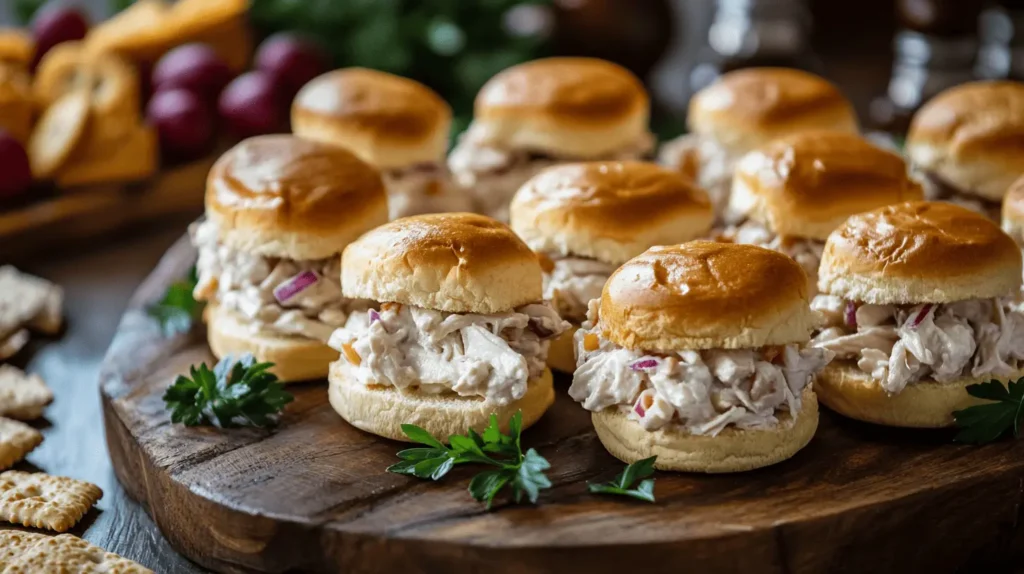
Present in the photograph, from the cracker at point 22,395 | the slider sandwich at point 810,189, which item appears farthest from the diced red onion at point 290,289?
the slider sandwich at point 810,189

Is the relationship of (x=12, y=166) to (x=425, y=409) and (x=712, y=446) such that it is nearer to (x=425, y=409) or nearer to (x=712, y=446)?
(x=425, y=409)

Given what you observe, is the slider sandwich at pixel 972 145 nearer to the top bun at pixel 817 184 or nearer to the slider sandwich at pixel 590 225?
the top bun at pixel 817 184

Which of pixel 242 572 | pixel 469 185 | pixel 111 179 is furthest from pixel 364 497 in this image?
pixel 111 179

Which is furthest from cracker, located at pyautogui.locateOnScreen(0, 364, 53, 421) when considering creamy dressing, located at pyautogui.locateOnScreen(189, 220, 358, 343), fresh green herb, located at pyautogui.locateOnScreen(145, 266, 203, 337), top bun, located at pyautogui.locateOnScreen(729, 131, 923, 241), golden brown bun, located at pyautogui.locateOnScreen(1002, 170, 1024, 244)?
golden brown bun, located at pyautogui.locateOnScreen(1002, 170, 1024, 244)

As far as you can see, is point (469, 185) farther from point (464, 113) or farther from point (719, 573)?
point (719, 573)

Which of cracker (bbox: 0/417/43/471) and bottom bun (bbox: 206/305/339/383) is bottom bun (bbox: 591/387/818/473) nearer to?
bottom bun (bbox: 206/305/339/383)

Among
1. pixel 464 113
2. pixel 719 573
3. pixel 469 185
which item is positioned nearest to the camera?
pixel 719 573

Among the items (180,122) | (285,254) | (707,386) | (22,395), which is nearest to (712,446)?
(707,386)

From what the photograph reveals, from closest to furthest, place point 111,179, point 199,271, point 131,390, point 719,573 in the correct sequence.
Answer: point 719,573 → point 131,390 → point 199,271 → point 111,179
